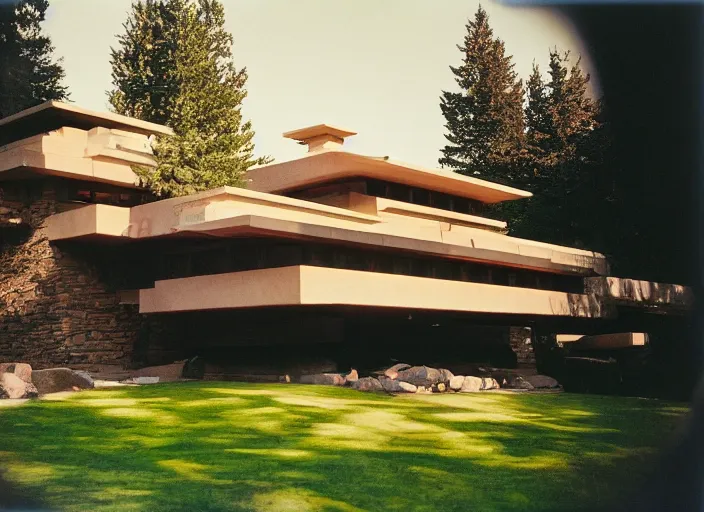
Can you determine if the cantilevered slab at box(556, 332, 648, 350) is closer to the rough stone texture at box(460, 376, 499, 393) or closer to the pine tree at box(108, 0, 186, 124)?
the rough stone texture at box(460, 376, 499, 393)

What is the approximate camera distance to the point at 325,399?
15.2 meters

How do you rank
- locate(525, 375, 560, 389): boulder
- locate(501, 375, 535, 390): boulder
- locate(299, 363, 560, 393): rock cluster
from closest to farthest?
1. locate(299, 363, 560, 393): rock cluster
2. locate(501, 375, 535, 390): boulder
3. locate(525, 375, 560, 389): boulder

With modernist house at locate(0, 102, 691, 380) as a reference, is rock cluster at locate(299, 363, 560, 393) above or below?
below

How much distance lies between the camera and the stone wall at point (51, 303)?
2252 centimetres

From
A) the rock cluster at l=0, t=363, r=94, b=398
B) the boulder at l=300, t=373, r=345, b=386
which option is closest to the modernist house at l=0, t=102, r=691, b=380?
the boulder at l=300, t=373, r=345, b=386

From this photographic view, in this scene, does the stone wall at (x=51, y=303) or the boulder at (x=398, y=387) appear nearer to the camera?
the boulder at (x=398, y=387)

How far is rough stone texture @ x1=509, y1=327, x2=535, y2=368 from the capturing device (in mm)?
28719

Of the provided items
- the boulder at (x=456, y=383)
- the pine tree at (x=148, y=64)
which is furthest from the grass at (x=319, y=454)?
the pine tree at (x=148, y=64)

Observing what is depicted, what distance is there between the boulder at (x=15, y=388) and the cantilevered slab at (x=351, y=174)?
12969 millimetres

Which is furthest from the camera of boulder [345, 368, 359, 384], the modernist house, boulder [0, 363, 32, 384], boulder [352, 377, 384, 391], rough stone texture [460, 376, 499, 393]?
the modernist house

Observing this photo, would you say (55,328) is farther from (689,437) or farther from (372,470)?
(689,437)

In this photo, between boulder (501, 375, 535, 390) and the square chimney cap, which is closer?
boulder (501, 375, 535, 390)

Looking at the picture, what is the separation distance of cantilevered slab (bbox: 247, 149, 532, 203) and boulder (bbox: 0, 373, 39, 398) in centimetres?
1297

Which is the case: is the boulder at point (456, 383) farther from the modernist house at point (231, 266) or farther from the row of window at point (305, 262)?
the row of window at point (305, 262)
